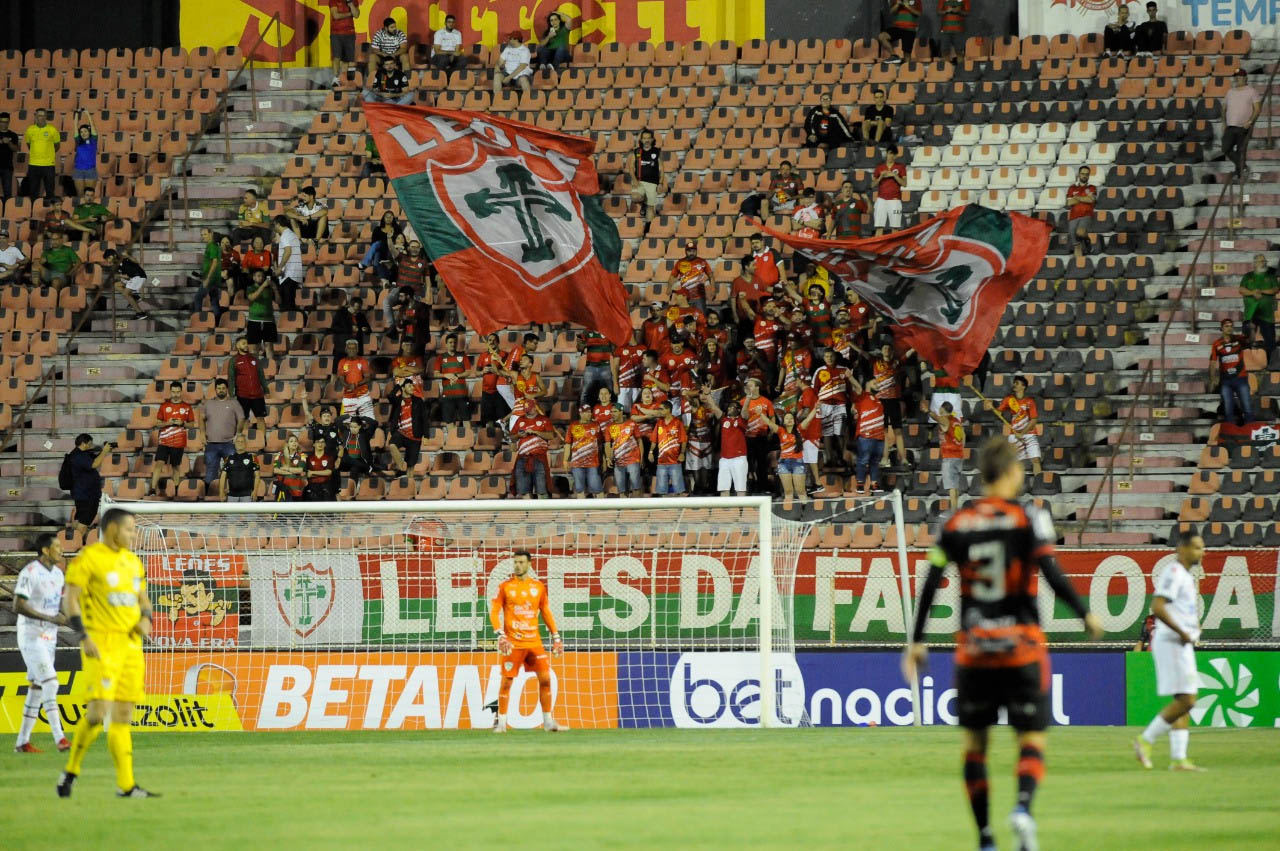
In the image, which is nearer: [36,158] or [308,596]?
[308,596]

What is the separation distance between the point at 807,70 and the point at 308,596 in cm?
1513

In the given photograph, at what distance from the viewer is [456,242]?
17766 millimetres

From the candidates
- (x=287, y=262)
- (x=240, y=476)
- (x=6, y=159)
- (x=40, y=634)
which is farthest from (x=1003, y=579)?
(x=6, y=159)

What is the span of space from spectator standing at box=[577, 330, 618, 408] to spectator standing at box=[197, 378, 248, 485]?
500 cm

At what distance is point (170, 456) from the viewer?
24625mm

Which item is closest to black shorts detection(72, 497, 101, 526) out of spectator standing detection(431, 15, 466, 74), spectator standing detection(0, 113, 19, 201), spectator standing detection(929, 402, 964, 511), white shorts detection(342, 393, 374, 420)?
white shorts detection(342, 393, 374, 420)

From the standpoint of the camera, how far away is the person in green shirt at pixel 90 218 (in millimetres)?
28891

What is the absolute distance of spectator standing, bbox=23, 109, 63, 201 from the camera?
29469mm

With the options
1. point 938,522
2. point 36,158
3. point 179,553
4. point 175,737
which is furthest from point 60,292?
point 938,522

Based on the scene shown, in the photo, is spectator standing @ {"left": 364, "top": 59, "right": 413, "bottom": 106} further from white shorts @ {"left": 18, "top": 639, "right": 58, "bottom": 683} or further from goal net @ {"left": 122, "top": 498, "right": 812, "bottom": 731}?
white shorts @ {"left": 18, "top": 639, "right": 58, "bottom": 683}

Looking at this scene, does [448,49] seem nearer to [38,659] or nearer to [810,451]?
[810,451]

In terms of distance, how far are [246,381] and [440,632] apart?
23.2 ft

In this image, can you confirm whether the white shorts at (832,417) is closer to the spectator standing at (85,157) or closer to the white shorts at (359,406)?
the white shorts at (359,406)

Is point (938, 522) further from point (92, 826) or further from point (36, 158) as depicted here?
point (36, 158)
